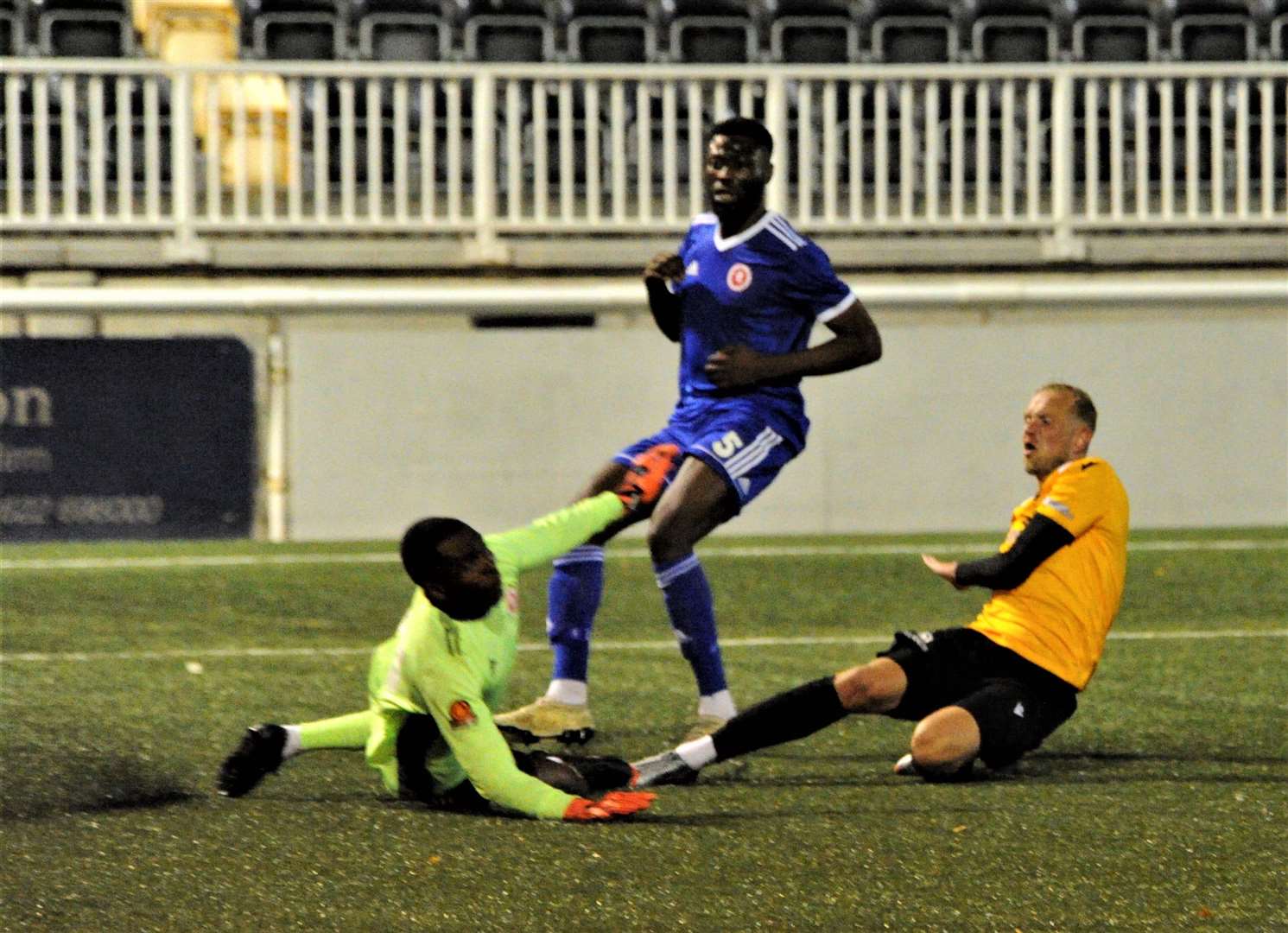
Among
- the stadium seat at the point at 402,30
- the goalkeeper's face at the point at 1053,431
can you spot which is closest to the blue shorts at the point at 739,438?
the goalkeeper's face at the point at 1053,431

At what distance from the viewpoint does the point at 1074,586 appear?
520 centimetres

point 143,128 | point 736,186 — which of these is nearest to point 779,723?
point 736,186

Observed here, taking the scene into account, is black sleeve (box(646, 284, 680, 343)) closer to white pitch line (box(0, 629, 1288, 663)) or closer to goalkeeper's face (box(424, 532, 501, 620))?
goalkeeper's face (box(424, 532, 501, 620))

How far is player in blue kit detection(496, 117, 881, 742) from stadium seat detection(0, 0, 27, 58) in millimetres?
8770

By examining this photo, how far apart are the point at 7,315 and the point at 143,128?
1.70 meters

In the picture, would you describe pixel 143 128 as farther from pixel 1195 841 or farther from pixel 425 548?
pixel 1195 841

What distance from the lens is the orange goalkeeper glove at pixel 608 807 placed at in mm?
4516

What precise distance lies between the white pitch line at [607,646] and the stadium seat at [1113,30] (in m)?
7.29

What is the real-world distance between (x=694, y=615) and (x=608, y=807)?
120cm

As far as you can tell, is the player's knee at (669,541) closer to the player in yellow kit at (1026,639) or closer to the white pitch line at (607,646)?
the player in yellow kit at (1026,639)

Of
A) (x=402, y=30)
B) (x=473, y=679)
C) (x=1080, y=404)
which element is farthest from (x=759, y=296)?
(x=402, y=30)

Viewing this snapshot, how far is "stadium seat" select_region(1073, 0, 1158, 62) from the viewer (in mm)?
14695

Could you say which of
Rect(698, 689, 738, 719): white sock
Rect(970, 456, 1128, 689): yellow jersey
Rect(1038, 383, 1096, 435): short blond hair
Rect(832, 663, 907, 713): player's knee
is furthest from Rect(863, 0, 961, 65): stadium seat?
Rect(832, 663, 907, 713): player's knee

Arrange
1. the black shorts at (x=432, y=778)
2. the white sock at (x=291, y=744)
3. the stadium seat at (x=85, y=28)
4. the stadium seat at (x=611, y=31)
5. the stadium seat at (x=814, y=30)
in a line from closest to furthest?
1. the black shorts at (x=432, y=778)
2. the white sock at (x=291, y=744)
3. the stadium seat at (x=85, y=28)
4. the stadium seat at (x=611, y=31)
5. the stadium seat at (x=814, y=30)
